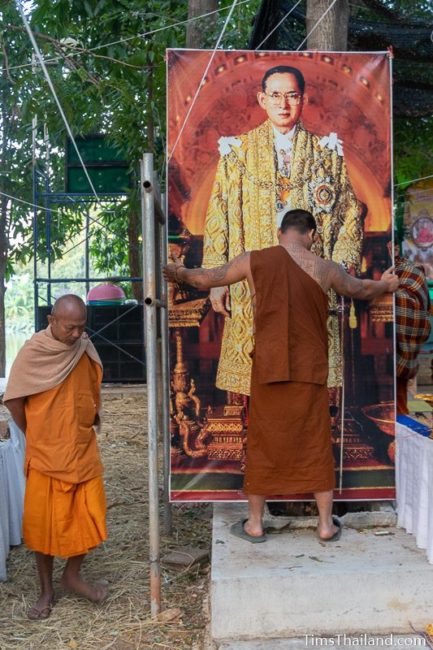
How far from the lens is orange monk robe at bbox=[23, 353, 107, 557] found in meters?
3.71

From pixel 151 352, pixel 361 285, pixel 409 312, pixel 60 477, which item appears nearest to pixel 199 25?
pixel 409 312

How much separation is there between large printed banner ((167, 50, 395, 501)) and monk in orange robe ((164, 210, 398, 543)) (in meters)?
0.39

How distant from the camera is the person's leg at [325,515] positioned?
3.82 m

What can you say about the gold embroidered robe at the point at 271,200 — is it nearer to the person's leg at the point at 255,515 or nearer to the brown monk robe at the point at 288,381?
the brown monk robe at the point at 288,381

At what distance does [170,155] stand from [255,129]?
0.50 metres

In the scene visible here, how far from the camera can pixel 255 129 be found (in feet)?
13.7

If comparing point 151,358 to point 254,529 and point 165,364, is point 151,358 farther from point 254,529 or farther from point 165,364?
point 254,529

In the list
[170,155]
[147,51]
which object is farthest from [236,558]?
[147,51]

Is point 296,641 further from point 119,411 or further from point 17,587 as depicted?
point 119,411

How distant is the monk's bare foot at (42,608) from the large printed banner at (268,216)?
85cm

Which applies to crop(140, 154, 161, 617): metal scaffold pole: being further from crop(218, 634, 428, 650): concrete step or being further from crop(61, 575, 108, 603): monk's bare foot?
crop(218, 634, 428, 650): concrete step

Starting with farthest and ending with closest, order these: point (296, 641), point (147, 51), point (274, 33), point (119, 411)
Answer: point (119, 411), point (147, 51), point (274, 33), point (296, 641)

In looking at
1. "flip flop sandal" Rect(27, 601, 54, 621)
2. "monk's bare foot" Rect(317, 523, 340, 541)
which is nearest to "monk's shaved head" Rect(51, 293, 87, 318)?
"flip flop sandal" Rect(27, 601, 54, 621)

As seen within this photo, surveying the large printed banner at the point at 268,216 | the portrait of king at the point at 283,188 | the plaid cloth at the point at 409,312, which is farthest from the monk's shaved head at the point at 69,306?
the plaid cloth at the point at 409,312
